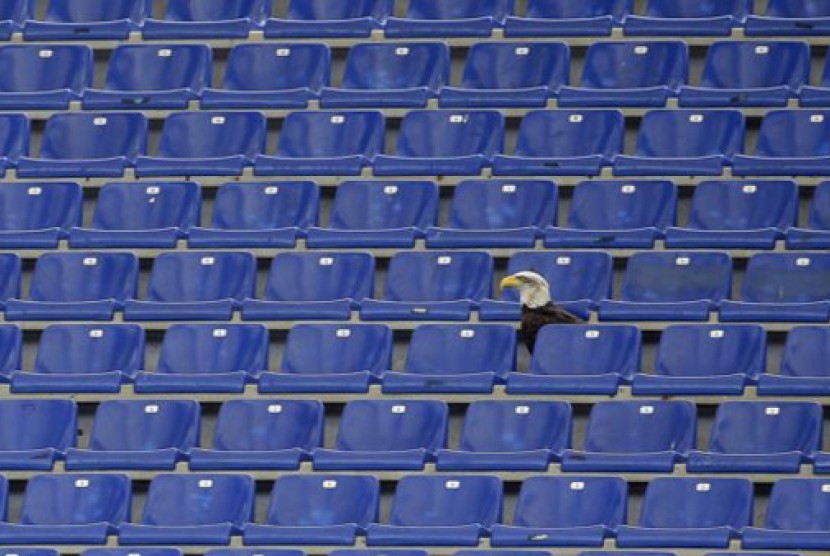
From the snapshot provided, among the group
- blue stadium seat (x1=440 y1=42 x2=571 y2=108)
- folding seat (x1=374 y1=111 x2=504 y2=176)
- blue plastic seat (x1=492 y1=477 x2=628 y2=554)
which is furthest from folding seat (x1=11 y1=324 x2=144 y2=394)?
blue stadium seat (x1=440 y1=42 x2=571 y2=108)

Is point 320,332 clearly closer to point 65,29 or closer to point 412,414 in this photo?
point 412,414

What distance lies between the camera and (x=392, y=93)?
14.6 metres

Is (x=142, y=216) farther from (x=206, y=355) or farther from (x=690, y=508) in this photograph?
(x=690, y=508)

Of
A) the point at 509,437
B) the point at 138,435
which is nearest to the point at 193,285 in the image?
the point at 138,435

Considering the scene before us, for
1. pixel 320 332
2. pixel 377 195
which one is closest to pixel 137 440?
pixel 320 332

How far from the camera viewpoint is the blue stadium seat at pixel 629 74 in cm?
1442

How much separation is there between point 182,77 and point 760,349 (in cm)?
374

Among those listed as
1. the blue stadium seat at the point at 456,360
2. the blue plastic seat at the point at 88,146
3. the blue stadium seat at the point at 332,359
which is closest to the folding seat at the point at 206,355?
the blue stadium seat at the point at 332,359

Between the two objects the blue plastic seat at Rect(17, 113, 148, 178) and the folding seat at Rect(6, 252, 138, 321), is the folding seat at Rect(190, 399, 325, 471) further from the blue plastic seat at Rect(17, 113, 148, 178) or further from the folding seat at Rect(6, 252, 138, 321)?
the blue plastic seat at Rect(17, 113, 148, 178)

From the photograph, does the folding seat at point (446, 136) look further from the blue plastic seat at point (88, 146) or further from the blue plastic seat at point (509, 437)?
the blue plastic seat at point (509, 437)

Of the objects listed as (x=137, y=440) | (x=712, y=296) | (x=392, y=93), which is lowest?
(x=137, y=440)

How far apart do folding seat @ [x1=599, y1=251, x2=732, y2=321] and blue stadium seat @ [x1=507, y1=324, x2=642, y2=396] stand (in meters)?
0.27

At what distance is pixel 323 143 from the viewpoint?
14.4 meters

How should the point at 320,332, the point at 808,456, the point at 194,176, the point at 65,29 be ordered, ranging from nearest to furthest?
1. the point at 808,456
2. the point at 320,332
3. the point at 194,176
4. the point at 65,29
